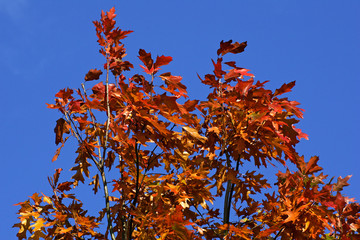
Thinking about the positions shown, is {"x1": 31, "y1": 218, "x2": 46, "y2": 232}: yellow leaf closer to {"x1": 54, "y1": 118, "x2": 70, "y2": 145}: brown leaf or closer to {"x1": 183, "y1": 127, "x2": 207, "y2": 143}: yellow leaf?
{"x1": 54, "y1": 118, "x2": 70, "y2": 145}: brown leaf

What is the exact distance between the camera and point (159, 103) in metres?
3.84

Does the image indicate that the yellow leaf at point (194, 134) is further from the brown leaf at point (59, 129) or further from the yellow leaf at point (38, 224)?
the yellow leaf at point (38, 224)

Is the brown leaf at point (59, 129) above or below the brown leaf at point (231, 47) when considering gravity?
below

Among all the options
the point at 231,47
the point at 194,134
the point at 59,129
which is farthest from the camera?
the point at 231,47

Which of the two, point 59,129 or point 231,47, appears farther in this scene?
point 231,47

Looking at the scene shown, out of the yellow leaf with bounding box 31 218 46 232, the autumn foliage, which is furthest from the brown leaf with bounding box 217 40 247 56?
the yellow leaf with bounding box 31 218 46 232

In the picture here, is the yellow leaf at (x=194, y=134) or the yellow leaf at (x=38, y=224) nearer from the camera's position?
the yellow leaf at (x=194, y=134)

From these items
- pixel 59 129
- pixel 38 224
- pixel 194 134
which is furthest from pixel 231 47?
pixel 38 224

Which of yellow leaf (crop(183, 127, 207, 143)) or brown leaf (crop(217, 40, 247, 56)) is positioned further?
brown leaf (crop(217, 40, 247, 56))

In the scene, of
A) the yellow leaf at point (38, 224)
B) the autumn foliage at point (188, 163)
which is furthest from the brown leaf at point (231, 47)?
the yellow leaf at point (38, 224)

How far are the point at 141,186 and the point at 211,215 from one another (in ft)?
2.99

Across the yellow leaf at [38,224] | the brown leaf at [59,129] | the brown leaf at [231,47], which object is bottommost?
the yellow leaf at [38,224]

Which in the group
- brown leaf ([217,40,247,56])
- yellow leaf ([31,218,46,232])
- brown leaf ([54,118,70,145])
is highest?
brown leaf ([217,40,247,56])

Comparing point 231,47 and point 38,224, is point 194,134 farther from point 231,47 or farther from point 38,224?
point 38,224
